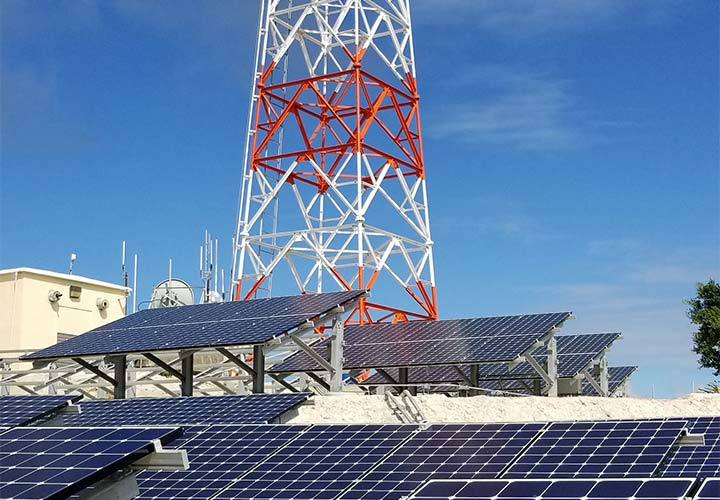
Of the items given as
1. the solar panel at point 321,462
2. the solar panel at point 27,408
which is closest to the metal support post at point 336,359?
the solar panel at point 27,408

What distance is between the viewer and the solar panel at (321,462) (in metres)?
12.8

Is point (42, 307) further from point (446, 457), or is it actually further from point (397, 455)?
point (446, 457)

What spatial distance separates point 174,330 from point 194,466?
14.9m

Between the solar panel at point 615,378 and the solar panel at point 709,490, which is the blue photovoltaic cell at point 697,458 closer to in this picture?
the solar panel at point 709,490

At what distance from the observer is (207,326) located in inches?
1128

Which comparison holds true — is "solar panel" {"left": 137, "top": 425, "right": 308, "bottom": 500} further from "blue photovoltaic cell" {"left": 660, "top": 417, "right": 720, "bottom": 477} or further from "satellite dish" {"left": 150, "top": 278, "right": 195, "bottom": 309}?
"satellite dish" {"left": 150, "top": 278, "right": 195, "bottom": 309}

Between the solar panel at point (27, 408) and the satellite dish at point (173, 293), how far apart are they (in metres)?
33.3

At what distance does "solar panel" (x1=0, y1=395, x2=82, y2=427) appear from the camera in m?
16.3

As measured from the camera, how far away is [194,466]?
14.8m

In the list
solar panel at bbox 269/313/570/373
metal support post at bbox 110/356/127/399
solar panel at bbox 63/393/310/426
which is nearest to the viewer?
solar panel at bbox 63/393/310/426

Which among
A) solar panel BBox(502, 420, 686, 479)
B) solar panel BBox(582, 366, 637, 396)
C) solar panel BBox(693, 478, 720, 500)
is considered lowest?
solar panel BBox(582, 366, 637, 396)

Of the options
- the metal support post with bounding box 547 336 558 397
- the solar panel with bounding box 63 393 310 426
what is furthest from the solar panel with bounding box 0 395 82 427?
the metal support post with bounding box 547 336 558 397

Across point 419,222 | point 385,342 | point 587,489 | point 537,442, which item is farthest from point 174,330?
point 587,489

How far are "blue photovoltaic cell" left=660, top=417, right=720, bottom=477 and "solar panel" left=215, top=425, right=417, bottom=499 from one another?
3.77 m
